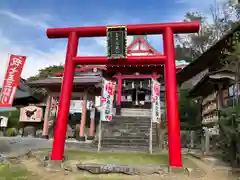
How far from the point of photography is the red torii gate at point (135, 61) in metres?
6.84

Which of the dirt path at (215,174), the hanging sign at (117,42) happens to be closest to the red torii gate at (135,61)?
the hanging sign at (117,42)

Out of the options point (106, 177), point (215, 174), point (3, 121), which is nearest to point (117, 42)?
point (106, 177)

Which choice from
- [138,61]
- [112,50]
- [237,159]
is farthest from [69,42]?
[237,159]

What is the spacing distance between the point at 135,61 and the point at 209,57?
265 inches

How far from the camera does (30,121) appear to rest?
702 inches

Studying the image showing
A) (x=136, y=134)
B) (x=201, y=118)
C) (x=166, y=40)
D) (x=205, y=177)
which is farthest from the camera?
(x=201, y=118)

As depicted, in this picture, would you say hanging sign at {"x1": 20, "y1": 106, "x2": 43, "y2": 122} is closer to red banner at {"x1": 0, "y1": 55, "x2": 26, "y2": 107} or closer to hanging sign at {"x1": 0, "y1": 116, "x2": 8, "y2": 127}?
hanging sign at {"x1": 0, "y1": 116, "x2": 8, "y2": 127}

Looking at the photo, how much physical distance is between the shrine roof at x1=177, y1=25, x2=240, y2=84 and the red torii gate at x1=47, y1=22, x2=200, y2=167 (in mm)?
3042

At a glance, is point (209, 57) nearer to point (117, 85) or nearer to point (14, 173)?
point (117, 85)

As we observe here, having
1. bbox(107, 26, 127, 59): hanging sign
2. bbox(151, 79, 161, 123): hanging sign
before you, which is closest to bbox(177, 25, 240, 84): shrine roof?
bbox(151, 79, 161, 123): hanging sign

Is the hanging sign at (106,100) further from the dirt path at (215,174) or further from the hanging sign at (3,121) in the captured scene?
the hanging sign at (3,121)

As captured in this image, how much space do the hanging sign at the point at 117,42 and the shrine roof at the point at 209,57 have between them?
4.85 metres

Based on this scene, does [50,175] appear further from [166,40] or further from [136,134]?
[136,134]

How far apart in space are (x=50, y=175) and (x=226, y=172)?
17.1ft
